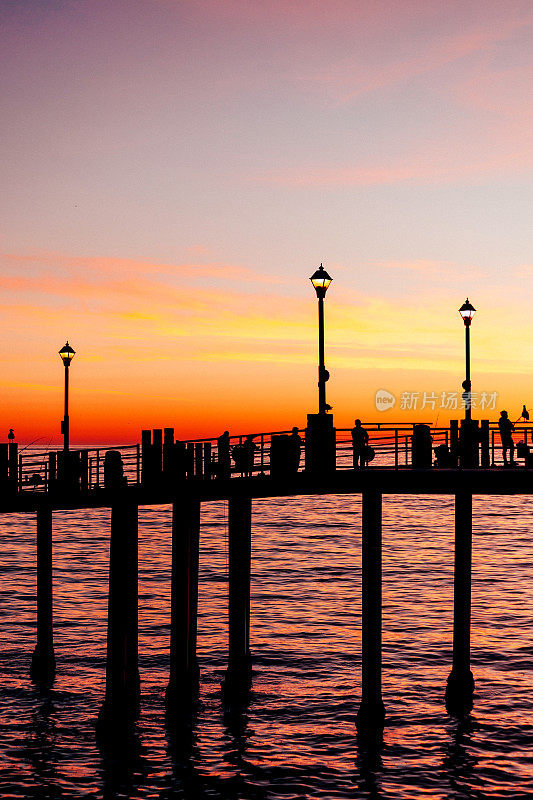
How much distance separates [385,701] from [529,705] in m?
4.46

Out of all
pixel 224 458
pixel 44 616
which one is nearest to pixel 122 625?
pixel 224 458

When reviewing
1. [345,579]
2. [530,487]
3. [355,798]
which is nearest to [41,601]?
[355,798]

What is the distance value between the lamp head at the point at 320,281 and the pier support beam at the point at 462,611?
266 inches

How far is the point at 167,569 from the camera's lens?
2840 inches

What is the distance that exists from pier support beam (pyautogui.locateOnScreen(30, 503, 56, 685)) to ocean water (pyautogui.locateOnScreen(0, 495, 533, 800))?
3.12ft

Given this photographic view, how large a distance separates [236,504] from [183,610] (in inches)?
169

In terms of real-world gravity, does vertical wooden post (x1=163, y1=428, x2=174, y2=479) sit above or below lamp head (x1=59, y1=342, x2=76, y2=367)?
below

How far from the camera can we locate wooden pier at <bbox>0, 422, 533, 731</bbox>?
2697cm

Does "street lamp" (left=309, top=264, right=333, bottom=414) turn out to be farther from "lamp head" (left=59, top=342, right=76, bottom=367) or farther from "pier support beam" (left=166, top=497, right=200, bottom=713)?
"lamp head" (left=59, top=342, right=76, bottom=367)

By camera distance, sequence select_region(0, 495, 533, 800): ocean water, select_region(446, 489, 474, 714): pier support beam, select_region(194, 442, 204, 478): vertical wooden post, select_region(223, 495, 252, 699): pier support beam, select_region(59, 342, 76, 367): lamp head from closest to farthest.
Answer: select_region(0, 495, 533, 800): ocean water
select_region(446, 489, 474, 714): pier support beam
select_region(223, 495, 252, 699): pier support beam
select_region(194, 442, 204, 478): vertical wooden post
select_region(59, 342, 76, 367): lamp head

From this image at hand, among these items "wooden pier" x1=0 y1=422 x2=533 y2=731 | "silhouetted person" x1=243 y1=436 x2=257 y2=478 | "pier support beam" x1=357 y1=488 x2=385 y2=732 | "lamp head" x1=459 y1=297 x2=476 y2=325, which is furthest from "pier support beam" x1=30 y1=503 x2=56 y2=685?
"lamp head" x1=459 y1=297 x2=476 y2=325

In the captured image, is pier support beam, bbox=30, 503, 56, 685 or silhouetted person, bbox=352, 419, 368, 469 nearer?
silhouetted person, bbox=352, 419, 368, 469

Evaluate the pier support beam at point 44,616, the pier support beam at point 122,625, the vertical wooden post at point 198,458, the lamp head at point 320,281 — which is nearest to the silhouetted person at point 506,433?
the lamp head at point 320,281

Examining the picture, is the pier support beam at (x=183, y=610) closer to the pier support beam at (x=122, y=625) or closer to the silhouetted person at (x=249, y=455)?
the pier support beam at (x=122, y=625)
